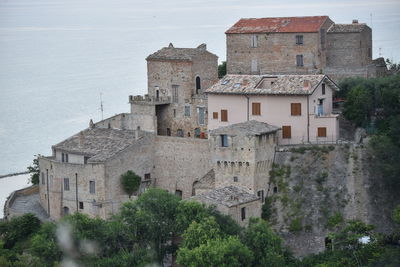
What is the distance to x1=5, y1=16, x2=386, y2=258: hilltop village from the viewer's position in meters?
44.8

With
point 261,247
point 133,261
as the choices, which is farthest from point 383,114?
point 133,261

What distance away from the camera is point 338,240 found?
41.7m

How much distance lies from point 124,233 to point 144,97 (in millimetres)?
12782

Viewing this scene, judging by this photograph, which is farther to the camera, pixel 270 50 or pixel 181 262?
pixel 270 50

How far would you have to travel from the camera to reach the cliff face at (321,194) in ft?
143

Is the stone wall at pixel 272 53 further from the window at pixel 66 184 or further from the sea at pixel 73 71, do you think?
the sea at pixel 73 71

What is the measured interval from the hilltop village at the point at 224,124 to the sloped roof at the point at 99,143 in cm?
6

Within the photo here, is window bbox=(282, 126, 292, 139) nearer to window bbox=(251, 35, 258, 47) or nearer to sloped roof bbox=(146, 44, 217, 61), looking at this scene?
sloped roof bbox=(146, 44, 217, 61)

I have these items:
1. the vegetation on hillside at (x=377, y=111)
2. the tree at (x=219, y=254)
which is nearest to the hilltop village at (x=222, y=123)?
the vegetation on hillside at (x=377, y=111)

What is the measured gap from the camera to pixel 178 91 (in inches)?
2093

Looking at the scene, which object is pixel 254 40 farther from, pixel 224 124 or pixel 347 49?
pixel 224 124

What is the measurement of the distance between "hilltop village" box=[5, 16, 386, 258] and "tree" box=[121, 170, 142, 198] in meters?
0.26

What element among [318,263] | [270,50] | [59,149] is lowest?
[318,263]

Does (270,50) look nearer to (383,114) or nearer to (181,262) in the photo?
(383,114)
